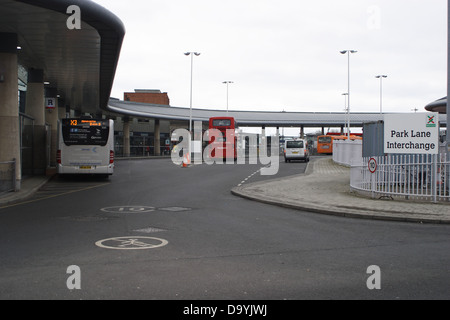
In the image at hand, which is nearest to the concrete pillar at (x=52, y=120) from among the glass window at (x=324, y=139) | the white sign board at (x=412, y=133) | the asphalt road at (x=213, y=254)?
the asphalt road at (x=213, y=254)

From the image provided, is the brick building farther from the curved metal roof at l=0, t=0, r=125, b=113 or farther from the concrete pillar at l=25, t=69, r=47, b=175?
the concrete pillar at l=25, t=69, r=47, b=175

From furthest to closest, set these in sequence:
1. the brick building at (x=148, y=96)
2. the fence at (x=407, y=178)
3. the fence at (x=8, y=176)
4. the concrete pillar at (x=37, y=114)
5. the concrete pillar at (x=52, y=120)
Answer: the brick building at (x=148, y=96), the concrete pillar at (x=52, y=120), the concrete pillar at (x=37, y=114), the fence at (x=8, y=176), the fence at (x=407, y=178)

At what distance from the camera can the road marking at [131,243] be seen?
7.23 meters

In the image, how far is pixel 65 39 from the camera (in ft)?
55.6

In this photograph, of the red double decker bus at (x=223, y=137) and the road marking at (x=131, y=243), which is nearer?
the road marking at (x=131, y=243)

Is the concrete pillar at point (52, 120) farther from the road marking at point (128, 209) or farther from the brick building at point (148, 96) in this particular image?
the brick building at point (148, 96)

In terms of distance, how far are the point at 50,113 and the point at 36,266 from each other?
28.0 meters

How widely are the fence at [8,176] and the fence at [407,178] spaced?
37.3 ft

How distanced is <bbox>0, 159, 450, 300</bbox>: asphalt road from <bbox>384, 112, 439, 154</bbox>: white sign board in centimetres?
461

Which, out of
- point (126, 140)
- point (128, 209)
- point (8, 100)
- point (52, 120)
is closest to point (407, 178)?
point (128, 209)

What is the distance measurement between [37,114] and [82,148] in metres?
5.00

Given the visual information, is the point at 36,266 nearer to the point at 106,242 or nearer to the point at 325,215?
the point at 106,242

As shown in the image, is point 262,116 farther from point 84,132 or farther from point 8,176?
point 8,176
